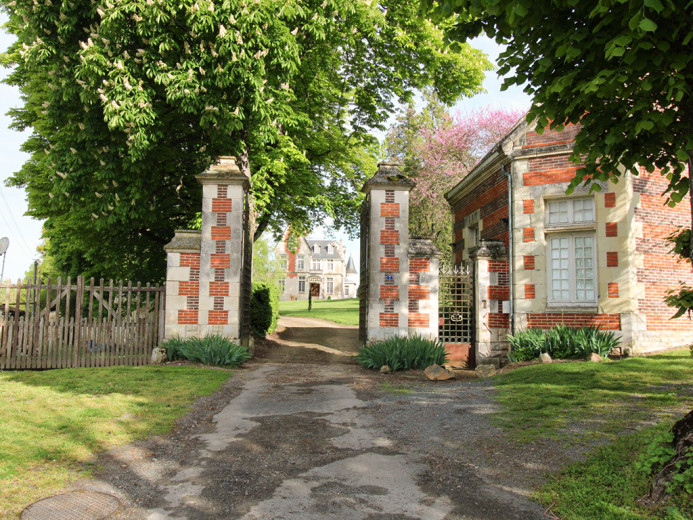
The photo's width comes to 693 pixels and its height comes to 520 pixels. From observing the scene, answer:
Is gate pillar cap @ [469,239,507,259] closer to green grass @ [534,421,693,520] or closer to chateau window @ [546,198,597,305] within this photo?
chateau window @ [546,198,597,305]

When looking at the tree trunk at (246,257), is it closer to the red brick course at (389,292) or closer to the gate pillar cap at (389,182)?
the gate pillar cap at (389,182)

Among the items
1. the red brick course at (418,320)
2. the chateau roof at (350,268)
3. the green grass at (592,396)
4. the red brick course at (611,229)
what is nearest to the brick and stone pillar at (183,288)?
the red brick course at (418,320)

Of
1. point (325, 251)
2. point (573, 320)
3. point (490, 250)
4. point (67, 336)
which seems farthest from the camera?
point (325, 251)

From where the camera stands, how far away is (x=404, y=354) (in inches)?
421

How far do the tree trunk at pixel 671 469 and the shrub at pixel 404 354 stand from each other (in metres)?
6.78

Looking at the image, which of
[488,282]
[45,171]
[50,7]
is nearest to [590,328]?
[488,282]

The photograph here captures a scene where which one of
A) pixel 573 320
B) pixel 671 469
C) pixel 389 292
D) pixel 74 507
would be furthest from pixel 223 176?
pixel 671 469

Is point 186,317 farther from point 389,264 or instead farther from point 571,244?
point 571,244

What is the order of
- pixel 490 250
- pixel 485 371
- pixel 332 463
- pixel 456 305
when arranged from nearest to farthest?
pixel 332 463 → pixel 485 371 → pixel 490 250 → pixel 456 305

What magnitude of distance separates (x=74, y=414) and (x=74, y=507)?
111 inches

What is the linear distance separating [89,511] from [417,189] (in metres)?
27.5

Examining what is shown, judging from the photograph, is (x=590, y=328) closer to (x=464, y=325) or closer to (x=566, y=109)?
(x=464, y=325)

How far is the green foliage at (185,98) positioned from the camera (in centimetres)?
1070

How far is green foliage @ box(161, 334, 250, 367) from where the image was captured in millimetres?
10664
